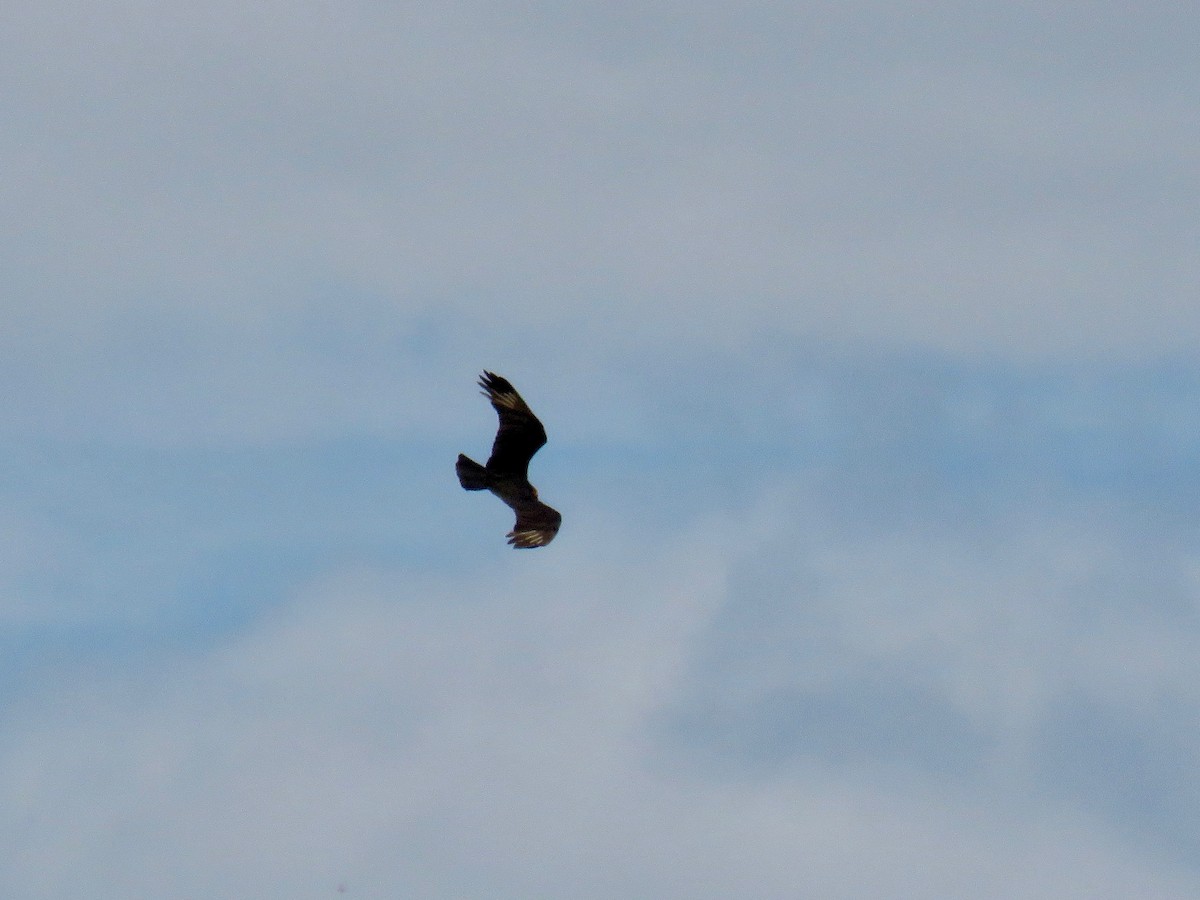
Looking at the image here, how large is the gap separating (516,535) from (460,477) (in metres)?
3.19

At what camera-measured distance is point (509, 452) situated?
4328cm

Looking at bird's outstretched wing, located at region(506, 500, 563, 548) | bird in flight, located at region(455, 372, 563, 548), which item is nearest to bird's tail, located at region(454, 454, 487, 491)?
bird in flight, located at region(455, 372, 563, 548)

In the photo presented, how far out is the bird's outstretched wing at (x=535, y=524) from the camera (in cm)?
4125

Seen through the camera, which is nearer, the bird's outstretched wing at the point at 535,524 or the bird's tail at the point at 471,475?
the bird's outstretched wing at the point at 535,524

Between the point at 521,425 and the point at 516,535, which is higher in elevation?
the point at 521,425

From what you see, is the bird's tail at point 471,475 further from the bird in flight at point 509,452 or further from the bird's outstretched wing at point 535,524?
the bird's outstretched wing at point 535,524

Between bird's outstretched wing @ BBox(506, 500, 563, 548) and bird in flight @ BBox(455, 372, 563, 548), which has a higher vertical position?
bird in flight @ BBox(455, 372, 563, 548)

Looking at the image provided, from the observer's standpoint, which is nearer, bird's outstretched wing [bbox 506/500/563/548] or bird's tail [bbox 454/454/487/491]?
bird's outstretched wing [bbox 506/500/563/548]

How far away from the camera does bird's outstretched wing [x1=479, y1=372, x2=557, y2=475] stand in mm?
43031

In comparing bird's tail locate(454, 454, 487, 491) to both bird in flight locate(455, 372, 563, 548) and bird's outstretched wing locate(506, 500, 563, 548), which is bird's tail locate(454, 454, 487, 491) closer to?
bird in flight locate(455, 372, 563, 548)

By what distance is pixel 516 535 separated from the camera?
4122cm

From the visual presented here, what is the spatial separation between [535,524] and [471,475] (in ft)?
8.70

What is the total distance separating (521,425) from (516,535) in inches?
123

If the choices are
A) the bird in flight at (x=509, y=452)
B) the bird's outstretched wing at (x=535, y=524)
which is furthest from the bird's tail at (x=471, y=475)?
the bird's outstretched wing at (x=535, y=524)
